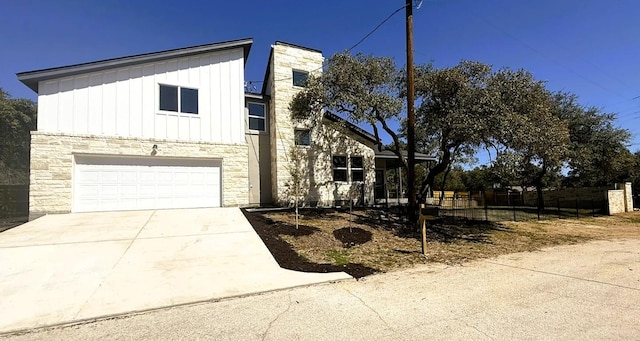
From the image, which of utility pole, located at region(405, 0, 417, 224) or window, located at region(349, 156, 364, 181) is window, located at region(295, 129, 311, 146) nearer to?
window, located at region(349, 156, 364, 181)

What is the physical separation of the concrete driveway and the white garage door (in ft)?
5.51

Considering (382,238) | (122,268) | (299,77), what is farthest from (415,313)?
(299,77)

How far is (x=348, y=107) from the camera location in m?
13.6

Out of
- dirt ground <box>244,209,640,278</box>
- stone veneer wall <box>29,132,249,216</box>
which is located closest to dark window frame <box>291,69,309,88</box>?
stone veneer wall <box>29,132,249,216</box>

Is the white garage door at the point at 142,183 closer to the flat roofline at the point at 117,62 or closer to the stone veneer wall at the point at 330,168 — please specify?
the flat roofline at the point at 117,62

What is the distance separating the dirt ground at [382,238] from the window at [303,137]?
360 cm

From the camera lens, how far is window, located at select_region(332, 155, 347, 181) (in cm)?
1688

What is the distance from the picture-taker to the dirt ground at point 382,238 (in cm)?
777

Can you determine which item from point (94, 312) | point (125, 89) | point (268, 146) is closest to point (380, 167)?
point (268, 146)

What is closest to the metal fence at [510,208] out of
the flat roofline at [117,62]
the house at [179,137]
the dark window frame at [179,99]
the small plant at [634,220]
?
the small plant at [634,220]

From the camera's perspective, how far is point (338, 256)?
26.9ft

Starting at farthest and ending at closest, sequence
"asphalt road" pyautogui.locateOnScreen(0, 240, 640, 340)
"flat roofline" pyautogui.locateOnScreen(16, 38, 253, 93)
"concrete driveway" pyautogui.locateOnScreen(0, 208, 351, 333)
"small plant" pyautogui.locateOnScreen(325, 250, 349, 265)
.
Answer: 1. "flat roofline" pyautogui.locateOnScreen(16, 38, 253, 93)
2. "small plant" pyautogui.locateOnScreen(325, 250, 349, 265)
3. "concrete driveway" pyautogui.locateOnScreen(0, 208, 351, 333)
4. "asphalt road" pyautogui.locateOnScreen(0, 240, 640, 340)

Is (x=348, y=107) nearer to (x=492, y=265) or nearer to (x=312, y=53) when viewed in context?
(x=312, y=53)

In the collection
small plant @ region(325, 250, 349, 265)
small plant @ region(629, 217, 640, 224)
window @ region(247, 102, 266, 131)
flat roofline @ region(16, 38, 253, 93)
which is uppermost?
flat roofline @ region(16, 38, 253, 93)
